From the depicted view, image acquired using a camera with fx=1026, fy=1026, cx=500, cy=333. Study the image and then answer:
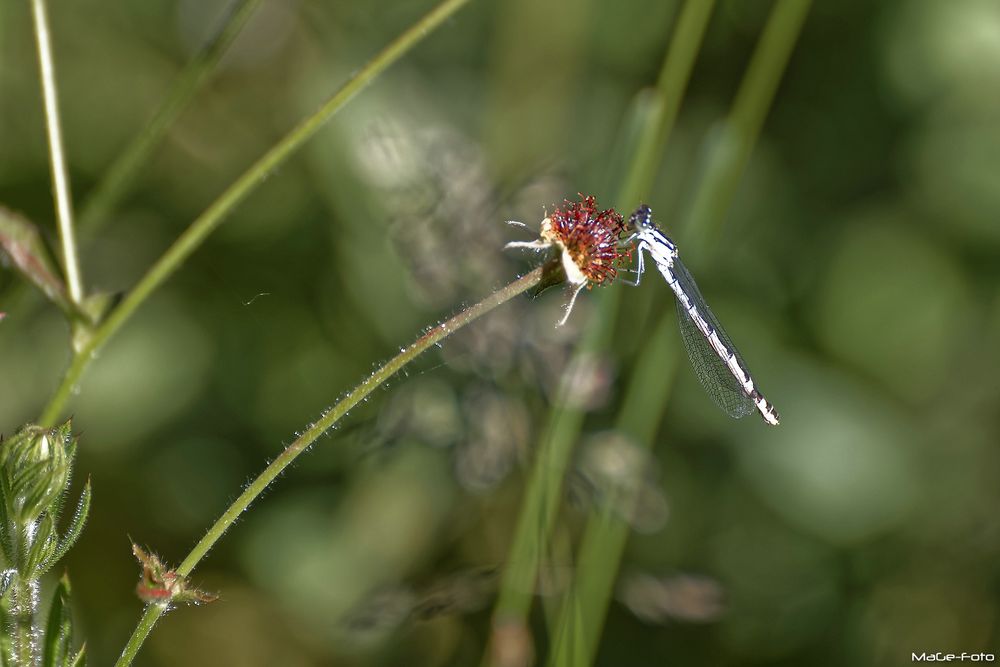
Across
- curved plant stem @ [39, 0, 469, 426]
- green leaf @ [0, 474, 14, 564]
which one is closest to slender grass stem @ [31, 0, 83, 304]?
curved plant stem @ [39, 0, 469, 426]

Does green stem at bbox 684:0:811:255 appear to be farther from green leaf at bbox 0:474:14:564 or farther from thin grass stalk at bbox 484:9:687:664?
green leaf at bbox 0:474:14:564

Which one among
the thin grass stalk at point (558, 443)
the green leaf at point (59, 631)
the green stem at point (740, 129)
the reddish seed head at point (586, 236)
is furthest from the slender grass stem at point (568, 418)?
the green leaf at point (59, 631)

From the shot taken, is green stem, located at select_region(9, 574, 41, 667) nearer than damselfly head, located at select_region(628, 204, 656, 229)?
Yes

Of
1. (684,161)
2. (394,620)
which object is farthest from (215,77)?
(394,620)

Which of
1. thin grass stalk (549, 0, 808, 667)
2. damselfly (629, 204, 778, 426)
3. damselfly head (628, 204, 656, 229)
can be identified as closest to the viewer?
thin grass stalk (549, 0, 808, 667)

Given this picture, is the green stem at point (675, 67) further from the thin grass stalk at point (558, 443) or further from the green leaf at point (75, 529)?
the green leaf at point (75, 529)

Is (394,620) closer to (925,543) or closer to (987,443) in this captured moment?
(925,543)

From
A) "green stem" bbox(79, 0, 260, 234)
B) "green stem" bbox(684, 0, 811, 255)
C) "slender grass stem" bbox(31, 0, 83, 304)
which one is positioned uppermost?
"green stem" bbox(684, 0, 811, 255)

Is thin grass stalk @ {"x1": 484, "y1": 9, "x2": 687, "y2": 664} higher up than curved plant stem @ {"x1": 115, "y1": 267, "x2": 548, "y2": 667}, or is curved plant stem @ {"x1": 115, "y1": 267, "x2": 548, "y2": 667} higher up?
thin grass stalk @ {"x1": 484, "y1": 9, "x2": 687, "y2": 664}
